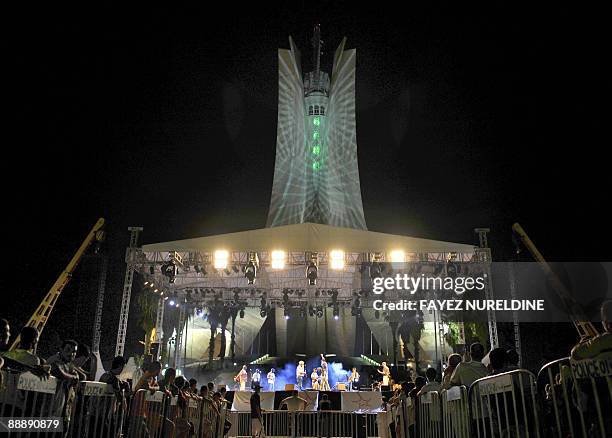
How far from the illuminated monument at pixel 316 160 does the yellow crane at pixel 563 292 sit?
7.38 m

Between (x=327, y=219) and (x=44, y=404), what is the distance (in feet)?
61.9

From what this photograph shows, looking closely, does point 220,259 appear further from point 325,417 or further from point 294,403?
point 325,417

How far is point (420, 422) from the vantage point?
5777 millimetres

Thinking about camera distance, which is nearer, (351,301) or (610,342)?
(610,342)

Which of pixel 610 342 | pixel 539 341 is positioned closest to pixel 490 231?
pixel 539 341

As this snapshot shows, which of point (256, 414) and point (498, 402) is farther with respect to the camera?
point (256, 414)

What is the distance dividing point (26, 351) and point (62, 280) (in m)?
14.2

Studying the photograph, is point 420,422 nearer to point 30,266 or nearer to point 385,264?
point 385,264

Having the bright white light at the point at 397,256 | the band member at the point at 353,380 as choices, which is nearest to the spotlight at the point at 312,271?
the bright white light at the point at 397,256

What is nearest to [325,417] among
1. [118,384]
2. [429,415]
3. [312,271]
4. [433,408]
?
[312,271]

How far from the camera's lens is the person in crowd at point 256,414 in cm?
1054

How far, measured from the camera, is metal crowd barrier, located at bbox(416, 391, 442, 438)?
16.2 ft

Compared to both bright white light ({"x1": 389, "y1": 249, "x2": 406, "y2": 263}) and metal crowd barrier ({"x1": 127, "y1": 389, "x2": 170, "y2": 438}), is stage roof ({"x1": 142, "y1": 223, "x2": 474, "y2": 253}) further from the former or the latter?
metal crowd barrier ({"x1": 127, "y1": 389, "x2": 170, "y2": 438})

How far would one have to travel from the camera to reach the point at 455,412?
429cm
